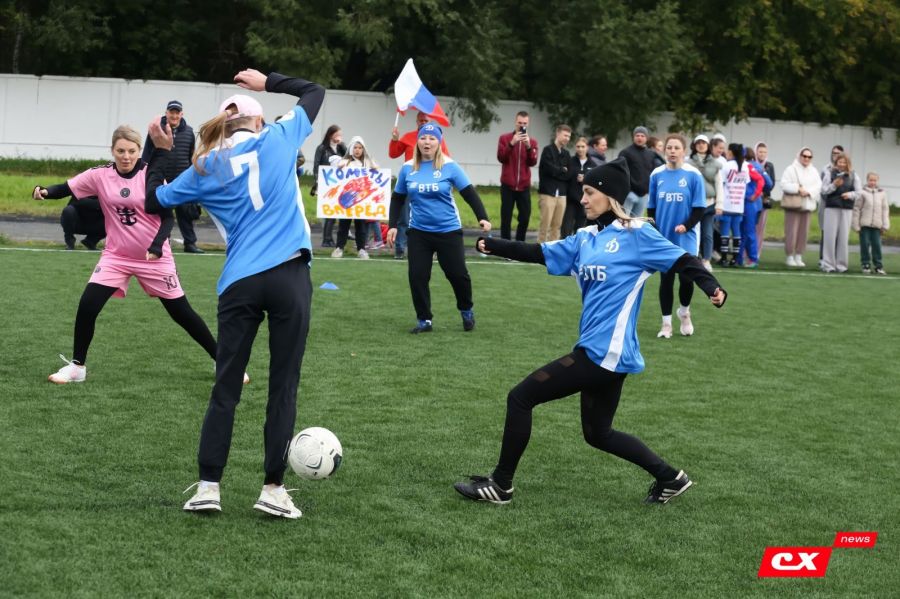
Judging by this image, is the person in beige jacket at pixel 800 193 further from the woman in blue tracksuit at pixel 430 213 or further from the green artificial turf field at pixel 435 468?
the woman in blue tracksuit at pixel 430 213

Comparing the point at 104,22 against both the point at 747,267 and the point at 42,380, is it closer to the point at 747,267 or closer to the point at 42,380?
the point at 747,267

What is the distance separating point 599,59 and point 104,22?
13925 mm

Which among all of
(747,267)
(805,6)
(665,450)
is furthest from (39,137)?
(665,450)

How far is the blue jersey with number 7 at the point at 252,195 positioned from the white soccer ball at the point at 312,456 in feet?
2.96

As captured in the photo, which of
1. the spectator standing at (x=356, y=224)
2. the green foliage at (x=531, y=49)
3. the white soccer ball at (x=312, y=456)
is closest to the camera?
the white soccer ball at (x=312, y=456)

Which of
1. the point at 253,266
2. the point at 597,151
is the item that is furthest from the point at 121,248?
the point at 597,151

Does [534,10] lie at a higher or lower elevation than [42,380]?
higher

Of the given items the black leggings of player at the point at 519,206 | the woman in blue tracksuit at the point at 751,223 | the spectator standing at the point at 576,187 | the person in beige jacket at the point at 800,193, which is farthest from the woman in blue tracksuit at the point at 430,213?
the person in beige jacket at the point at 800,193

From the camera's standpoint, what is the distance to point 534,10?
35.4 metres

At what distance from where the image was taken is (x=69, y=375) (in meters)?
8.75

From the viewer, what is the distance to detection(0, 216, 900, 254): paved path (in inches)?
762

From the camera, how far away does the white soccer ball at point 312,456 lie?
20.2 ft

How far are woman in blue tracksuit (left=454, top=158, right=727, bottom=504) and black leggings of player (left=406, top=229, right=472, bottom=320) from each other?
5405 mm

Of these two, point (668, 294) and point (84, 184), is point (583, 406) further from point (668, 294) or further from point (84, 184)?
point (668, 294)
